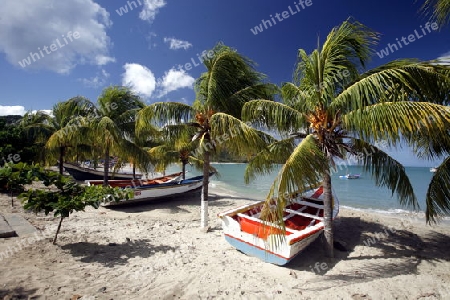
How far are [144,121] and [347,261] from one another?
7.14 m

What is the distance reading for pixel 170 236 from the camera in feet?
22.3

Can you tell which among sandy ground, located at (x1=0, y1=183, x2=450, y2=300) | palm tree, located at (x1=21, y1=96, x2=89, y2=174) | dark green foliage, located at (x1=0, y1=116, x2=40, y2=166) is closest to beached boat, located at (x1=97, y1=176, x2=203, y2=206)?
sandy ground, located at (x1=0, y1=183, x2=450, y2=300)

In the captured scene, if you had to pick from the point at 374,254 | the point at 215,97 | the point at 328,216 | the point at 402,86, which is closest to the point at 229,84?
the point at 215,97

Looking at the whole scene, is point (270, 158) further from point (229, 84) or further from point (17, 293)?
point (17, 293)

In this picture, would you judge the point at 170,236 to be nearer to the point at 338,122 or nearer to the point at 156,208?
the point at 156,208

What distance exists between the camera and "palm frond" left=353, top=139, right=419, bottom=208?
18.0 feet

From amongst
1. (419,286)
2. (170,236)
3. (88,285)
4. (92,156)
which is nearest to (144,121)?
(170,236)

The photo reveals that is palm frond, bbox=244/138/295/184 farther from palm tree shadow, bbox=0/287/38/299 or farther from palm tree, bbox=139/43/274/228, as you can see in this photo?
palm tree shadow, bbox=0/287/38/299

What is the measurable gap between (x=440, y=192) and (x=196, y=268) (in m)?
5.68

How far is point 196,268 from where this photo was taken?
4906mm

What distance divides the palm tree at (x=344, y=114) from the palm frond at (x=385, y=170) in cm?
2

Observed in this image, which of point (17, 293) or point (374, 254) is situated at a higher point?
point (17, 293)

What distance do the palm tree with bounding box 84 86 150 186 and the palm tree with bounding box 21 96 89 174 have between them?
27.8 inches

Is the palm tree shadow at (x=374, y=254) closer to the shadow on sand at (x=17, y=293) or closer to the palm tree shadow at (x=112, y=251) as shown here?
the palm tree shadow at (x=112, y=251)
